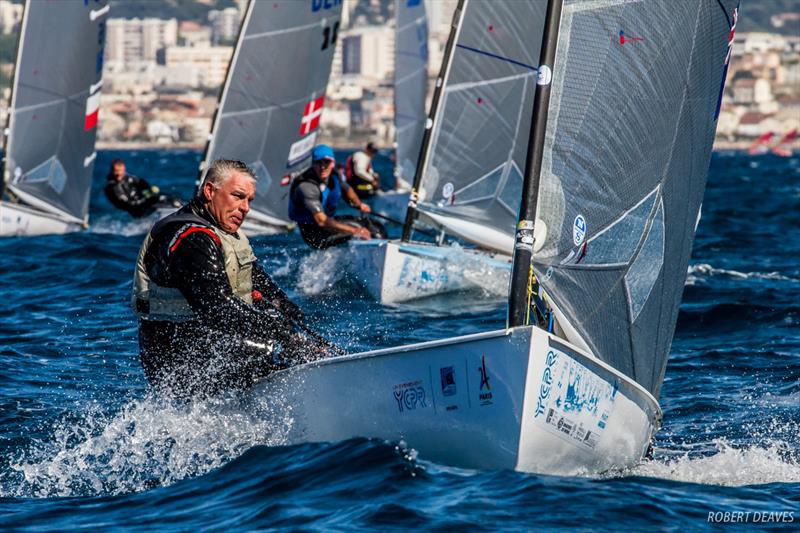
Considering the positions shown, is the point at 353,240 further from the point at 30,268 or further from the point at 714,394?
the point at 714,394

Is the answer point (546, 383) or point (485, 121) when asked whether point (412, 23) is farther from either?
point (546, 383)

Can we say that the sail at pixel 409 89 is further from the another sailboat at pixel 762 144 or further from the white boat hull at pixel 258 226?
the another sailboat at pixel 762 144

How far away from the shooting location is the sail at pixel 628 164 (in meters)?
5.37

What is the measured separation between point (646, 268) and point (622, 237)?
0.73 feet

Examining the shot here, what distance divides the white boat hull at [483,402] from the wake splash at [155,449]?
0.51 ft

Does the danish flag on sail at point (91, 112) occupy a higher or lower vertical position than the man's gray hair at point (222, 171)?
lower

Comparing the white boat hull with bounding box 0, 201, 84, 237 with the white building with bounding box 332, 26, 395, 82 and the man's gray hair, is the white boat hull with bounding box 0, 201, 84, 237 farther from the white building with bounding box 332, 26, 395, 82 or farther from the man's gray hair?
the white building with bounding box 332, 26, 395, 82

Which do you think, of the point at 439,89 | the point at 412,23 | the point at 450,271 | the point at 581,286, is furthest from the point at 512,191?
the point at 412,23

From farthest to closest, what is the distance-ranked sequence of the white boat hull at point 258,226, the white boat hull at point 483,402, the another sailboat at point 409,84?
the another sailboat at point 409,84 → the white boat hull at point 258,226 → the white boat hull at point 483,402

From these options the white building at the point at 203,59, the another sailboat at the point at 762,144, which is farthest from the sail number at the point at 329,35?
the white building at the point at 203,59

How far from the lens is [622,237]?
565cm

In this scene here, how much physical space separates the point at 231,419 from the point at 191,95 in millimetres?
141603

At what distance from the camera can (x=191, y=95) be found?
144 meters

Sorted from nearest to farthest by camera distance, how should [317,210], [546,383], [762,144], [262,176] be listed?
1. [546,383]
2. [317,210]
3. [262,176]
4. [762,144]
